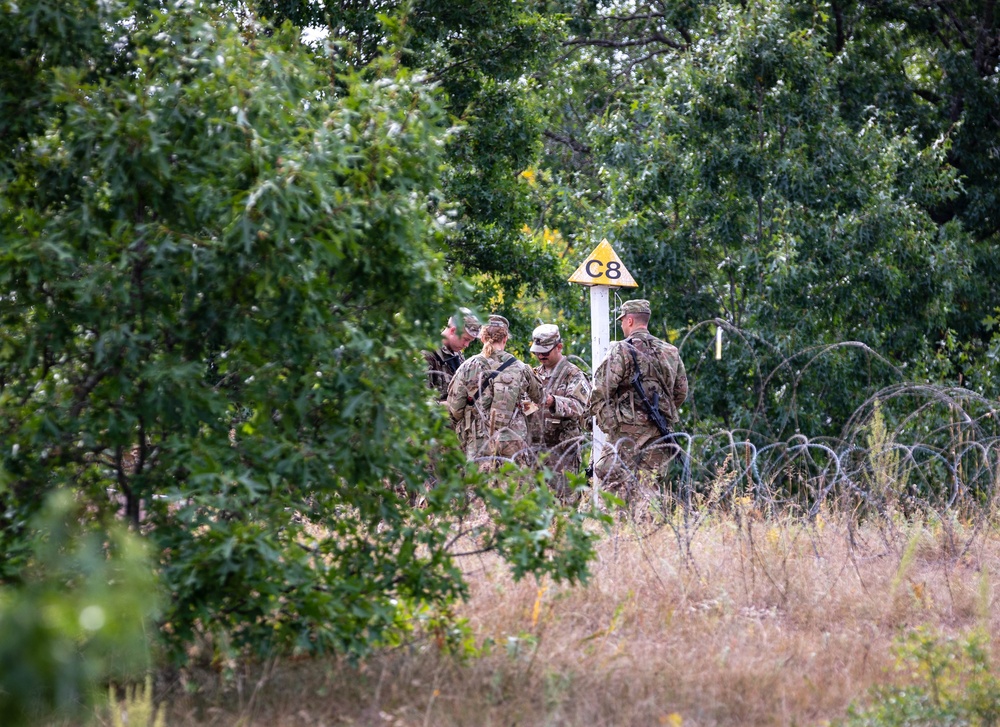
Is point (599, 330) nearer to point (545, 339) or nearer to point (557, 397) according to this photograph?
point (545, 339)

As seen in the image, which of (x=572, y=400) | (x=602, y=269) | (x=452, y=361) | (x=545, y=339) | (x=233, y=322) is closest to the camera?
(x=233, y=322)

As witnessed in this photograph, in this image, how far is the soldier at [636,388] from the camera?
967 cm

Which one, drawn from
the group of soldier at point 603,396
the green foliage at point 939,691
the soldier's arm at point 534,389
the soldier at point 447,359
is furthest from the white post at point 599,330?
the green foliage at point 939,691

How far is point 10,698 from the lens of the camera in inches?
81.5

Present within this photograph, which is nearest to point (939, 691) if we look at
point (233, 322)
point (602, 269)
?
point (233, 322)

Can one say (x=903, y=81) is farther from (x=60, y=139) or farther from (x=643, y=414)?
(x=60, y=139)

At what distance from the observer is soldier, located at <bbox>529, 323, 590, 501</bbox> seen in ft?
34.1

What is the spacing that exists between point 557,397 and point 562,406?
0.10 metres

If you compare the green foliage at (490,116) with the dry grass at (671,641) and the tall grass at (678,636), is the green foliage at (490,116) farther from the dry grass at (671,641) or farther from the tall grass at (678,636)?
the dry grass at (671,641)

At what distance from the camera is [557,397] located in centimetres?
1045

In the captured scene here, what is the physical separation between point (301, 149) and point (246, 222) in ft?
1.54

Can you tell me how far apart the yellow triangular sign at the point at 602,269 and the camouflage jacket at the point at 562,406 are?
4.58 ft

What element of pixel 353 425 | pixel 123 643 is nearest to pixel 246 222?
pixel 353 425

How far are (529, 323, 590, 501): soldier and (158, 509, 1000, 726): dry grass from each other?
2769mm
